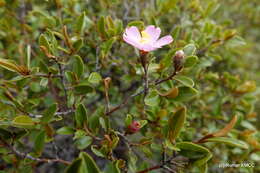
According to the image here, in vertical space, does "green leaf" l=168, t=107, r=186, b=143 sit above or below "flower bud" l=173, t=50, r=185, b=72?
below

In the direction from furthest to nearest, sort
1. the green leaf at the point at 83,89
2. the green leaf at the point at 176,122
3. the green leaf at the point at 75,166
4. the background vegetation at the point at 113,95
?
the green leaf at the point at 83,89 < the background vegetation at the point at 113,95 < the green leaf at the point at 176,122 < the green leaf at the point at 75,166

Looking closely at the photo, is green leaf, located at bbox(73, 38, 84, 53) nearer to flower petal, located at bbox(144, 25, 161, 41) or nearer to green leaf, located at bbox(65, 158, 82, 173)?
flower petal, located at bbox(144, 25, 161, 41)

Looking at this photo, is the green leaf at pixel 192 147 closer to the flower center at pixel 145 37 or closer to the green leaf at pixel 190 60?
the green leaf at pixel 190 60

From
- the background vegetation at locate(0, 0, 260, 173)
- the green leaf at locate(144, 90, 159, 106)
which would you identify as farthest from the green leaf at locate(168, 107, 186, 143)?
the green leaf at locate(144, 90, 159, 106)

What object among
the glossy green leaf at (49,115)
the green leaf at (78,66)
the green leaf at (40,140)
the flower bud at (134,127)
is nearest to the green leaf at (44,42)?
the green leaf at (78,66)

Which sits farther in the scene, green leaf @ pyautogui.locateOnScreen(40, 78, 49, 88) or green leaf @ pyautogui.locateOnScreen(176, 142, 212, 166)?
green leaf @ pyautogui.locateOnScreen(40, 78, 49, 88)

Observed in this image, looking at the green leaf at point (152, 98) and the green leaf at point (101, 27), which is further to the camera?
the green leaf at point (101, 27)
